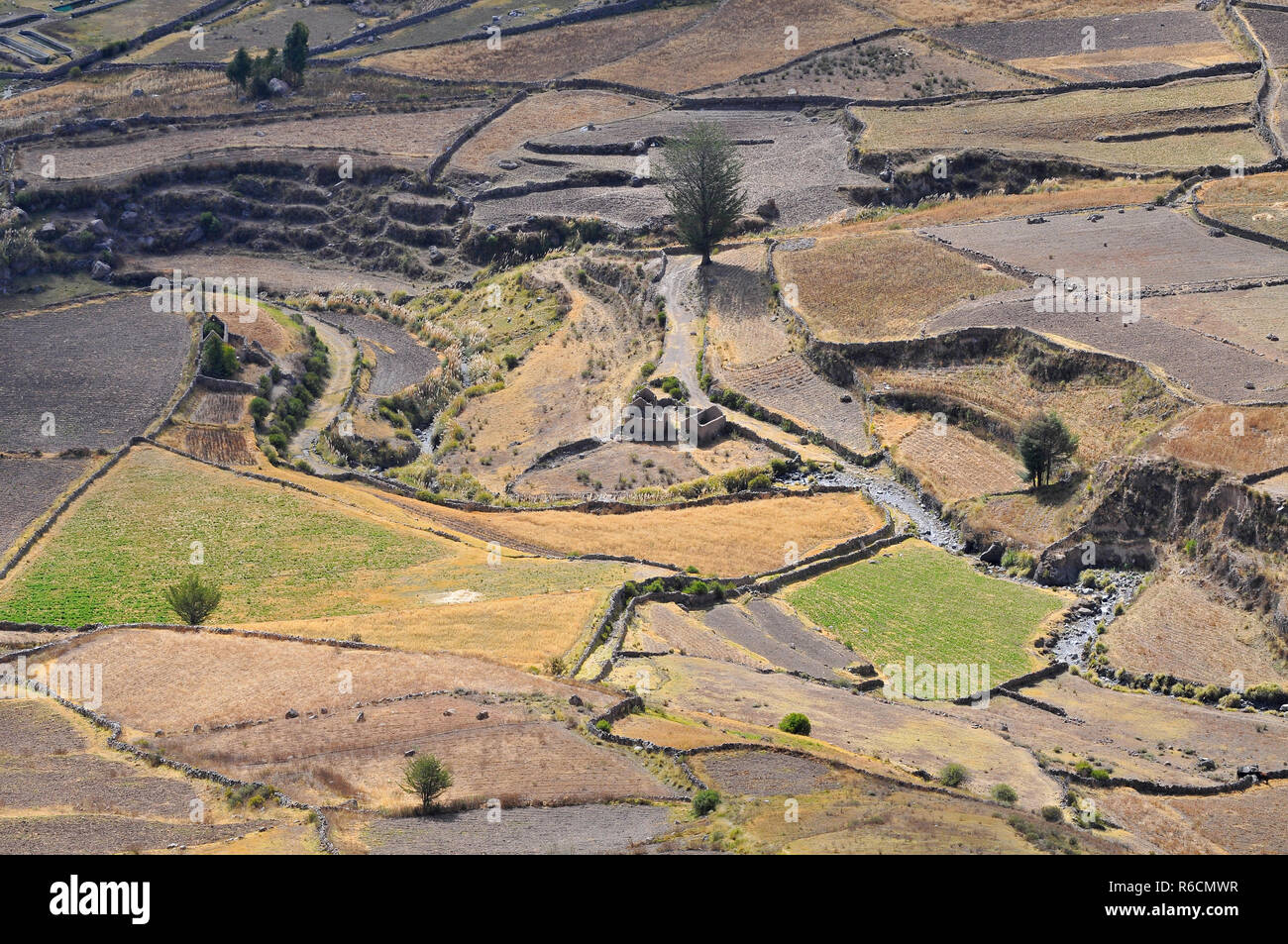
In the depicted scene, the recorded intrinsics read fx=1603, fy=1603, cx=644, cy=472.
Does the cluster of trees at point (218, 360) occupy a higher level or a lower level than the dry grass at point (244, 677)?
higher

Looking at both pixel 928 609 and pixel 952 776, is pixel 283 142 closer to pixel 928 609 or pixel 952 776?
pixel 928 609

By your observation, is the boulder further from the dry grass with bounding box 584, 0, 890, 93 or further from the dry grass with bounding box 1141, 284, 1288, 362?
the dry grass with bounding box 584, 0, 890, 93

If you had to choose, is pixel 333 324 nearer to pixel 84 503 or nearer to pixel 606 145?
pixel 606 145

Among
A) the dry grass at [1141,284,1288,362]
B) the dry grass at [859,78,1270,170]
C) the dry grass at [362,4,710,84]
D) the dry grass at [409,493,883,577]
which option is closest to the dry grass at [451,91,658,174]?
the dry grass at [362,4,710,84]

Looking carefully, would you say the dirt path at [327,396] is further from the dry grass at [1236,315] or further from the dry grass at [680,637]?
the dry grass at [1236,315]

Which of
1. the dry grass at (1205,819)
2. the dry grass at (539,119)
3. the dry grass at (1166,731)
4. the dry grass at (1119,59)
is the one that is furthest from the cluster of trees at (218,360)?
the dry grass at (1119,59)

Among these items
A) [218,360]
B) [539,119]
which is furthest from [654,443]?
[539,119]
